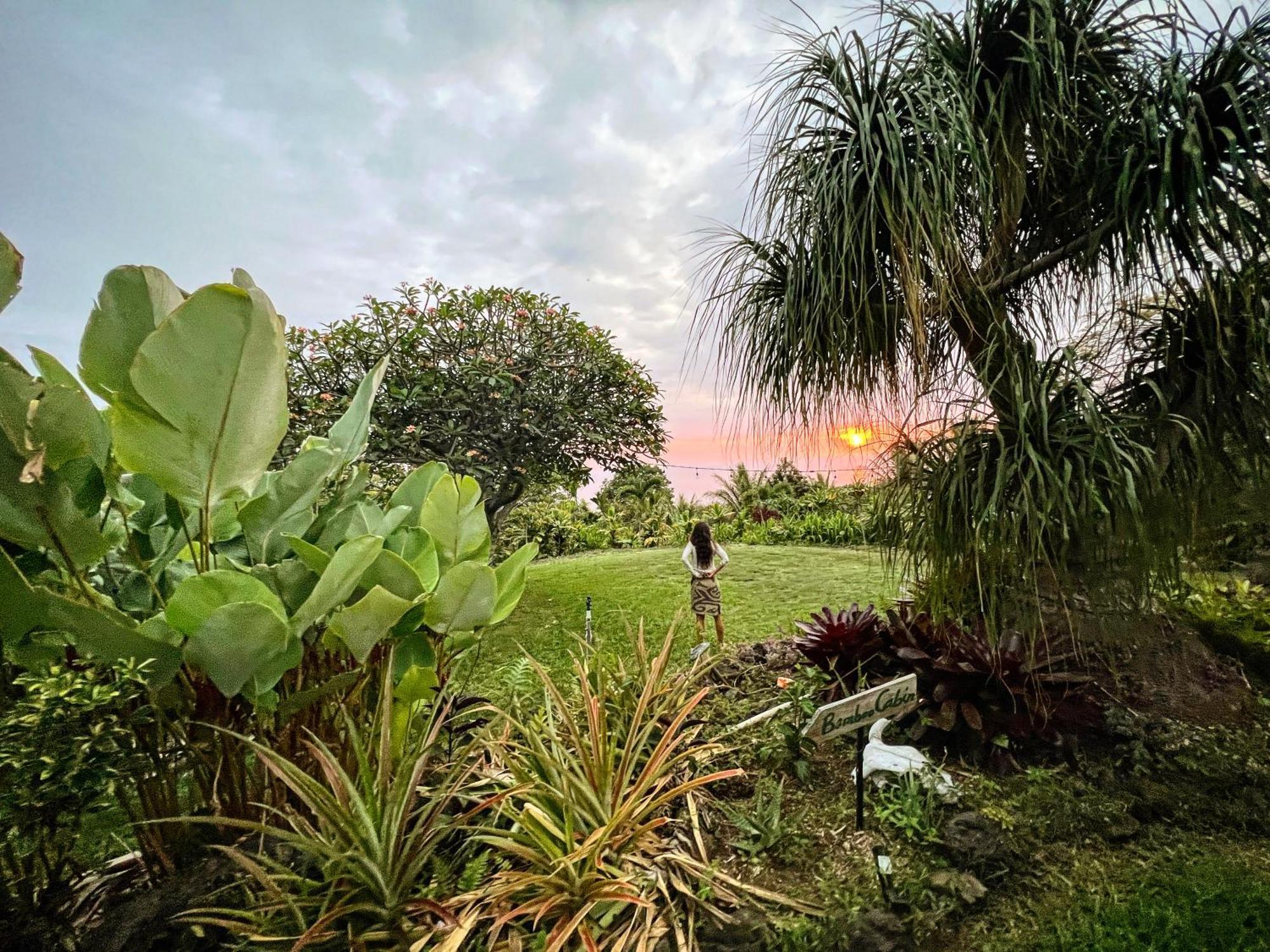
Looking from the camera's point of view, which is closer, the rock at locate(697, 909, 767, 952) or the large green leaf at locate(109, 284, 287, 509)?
the large green leaf at locate(109, 284, 287, 509)

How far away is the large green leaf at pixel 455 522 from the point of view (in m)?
1.49

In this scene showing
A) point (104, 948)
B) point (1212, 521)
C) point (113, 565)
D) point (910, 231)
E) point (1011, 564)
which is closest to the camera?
point (104, 948)

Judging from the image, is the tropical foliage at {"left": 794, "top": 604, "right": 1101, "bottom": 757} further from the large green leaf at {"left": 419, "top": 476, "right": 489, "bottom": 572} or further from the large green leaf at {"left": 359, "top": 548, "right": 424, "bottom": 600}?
the large green leaf at {"left": 359, "top": 548, "right": 424, "bottom": 600}

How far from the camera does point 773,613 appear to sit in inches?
152

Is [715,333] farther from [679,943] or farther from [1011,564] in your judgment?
[679,943]

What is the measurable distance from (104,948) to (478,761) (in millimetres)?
706

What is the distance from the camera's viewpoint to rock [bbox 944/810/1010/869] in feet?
4.58

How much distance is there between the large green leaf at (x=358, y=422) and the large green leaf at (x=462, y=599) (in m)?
0.44

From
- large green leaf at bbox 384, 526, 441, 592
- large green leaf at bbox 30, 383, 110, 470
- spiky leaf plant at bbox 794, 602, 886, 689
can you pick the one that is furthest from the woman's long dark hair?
large green leaf at bbox 30, 383, 110, 470

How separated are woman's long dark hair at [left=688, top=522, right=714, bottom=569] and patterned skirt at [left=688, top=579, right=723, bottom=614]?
0.09 m

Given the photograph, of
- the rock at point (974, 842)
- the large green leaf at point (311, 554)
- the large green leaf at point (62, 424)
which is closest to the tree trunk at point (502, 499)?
the large green leaf at point (311, 554)

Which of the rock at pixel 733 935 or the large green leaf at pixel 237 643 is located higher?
the large green leaf at pixel 237 643

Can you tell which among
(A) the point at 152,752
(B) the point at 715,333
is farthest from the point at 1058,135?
(A) the point at 152,752

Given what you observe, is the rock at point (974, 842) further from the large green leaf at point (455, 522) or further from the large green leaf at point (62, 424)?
the large green leaf at point (62, 424)
